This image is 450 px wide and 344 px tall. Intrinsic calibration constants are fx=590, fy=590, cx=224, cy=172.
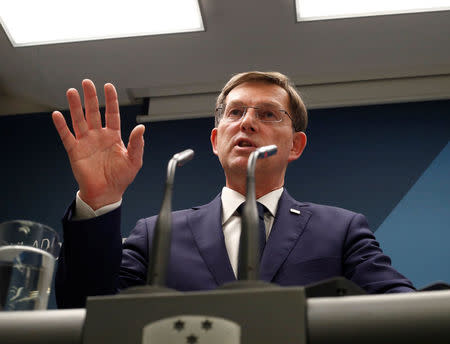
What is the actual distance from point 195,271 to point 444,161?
204cm

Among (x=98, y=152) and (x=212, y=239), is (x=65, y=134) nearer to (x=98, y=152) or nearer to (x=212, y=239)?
(x=98, y=152)

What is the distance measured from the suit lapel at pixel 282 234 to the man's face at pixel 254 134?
0.15 meters

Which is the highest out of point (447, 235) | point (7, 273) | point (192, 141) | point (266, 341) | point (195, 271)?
point (192, 141)

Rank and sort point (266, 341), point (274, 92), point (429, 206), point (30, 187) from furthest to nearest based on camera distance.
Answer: point (30, 187) < point (429, 206) < point (274, 92) < point (266, 341)

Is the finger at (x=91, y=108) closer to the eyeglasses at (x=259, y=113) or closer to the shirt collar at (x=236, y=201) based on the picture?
the shirt collar at (x=236, y=201)

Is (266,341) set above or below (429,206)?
below

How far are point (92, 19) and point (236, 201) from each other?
5.46 feet

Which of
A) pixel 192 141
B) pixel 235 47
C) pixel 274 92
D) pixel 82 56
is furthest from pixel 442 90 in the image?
pixel 82 56

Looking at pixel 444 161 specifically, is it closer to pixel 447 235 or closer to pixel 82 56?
pixel 447 235

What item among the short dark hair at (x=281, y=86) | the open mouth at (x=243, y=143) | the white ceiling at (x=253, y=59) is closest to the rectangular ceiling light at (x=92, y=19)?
the white ceiling at (x=253, y=59)

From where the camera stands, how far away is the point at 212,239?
160 cm

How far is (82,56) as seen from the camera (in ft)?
10.8

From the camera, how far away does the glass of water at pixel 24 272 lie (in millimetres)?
794

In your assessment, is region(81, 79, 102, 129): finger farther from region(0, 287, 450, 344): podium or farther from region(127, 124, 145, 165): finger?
region(0, 287, 450, 344): podium
